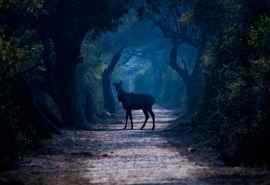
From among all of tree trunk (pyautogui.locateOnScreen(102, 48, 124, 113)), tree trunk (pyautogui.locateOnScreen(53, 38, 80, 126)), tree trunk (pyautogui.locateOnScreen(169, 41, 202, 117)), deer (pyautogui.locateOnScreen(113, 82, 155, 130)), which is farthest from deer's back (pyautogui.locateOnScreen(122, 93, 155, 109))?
tree trunk (pyautogui.locateOnScreen(102, 48, 124, 113))

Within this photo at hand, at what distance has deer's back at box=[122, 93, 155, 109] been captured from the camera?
34750 millimetres

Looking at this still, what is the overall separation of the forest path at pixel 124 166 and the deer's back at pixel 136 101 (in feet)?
28.5

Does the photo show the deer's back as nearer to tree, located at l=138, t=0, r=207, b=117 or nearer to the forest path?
the forest path

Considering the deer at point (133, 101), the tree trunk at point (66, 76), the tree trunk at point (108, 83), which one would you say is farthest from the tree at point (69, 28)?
the tree trunk at point (108, 83)

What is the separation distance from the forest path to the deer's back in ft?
28.5

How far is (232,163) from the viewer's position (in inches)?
682

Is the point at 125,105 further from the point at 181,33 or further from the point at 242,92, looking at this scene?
the point at 181,33

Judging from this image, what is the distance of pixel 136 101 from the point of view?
3506 centimetres

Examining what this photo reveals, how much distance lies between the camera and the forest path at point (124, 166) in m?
14.1

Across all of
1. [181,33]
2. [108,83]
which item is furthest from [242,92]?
[108,83]

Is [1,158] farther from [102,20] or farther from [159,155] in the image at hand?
[102,20]

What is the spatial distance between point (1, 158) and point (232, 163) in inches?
223

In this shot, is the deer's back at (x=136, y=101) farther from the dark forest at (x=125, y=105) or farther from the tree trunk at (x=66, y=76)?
the tree trunk at (x=66, y=76)

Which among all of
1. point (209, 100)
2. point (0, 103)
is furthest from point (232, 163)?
point (209, 100)
